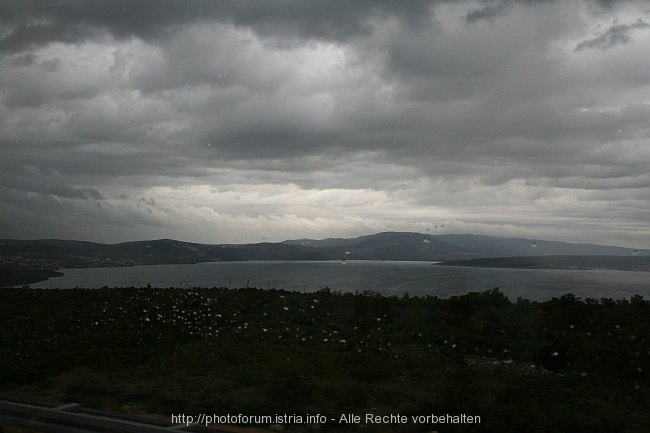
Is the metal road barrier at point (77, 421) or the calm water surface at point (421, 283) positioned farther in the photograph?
the calm water surface at point (421, 283)

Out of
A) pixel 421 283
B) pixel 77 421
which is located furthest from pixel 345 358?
pixel 421 283

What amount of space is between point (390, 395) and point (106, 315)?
21.3 m

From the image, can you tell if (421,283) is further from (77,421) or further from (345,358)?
(77,421)

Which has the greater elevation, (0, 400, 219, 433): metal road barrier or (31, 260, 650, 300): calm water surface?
(0, 400, 219, 433): metal road barrier

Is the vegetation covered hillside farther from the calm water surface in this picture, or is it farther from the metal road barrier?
the calm water surface

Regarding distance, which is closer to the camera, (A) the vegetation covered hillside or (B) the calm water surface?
(A) the vegetation covered hillside

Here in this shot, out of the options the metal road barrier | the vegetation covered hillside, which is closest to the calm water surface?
the vegetation covered hillside

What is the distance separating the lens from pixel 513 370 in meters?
20.5

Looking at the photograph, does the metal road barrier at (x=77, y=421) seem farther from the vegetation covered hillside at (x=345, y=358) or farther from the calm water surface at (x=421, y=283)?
the calm water surface at (x=421, y=283)

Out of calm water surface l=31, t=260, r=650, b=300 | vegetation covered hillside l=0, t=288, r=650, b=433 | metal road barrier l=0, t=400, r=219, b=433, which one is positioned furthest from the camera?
calm water surface l=31, t=260, r=650, b=300

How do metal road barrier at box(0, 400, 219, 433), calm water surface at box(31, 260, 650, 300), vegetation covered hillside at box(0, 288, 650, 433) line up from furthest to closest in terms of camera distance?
calm water surface at box(31, 260, 650, 300)
vegetation covered hillside at box(0, 288, 650, 433)
metal road barrier at box(0, 400, 219, 433)

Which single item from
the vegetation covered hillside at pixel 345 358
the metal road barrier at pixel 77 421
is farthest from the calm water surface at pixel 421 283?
the metal road barrier at pixel 77 421

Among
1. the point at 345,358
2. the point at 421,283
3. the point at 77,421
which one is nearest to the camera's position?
the point at 77,421

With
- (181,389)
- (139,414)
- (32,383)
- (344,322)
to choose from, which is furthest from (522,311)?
(32,383)
